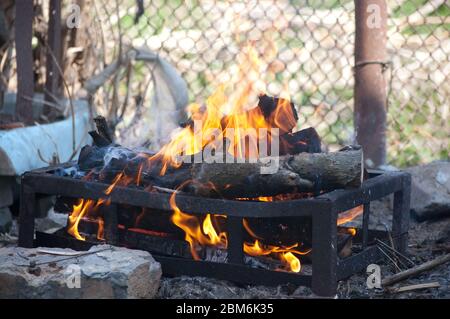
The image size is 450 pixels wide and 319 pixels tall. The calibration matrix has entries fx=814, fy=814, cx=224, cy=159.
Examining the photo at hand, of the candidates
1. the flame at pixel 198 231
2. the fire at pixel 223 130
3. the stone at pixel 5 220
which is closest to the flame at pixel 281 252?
the flame at pixel 198 231

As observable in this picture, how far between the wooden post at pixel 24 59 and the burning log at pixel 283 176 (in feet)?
7.02

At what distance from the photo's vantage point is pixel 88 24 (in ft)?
20.0

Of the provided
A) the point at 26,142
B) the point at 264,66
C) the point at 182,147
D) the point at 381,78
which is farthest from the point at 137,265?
the point at 264,66

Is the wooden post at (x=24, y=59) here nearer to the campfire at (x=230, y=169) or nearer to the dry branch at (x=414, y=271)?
the campfire at (x=230, y=169)

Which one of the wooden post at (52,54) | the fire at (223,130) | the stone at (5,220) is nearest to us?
the fire at (223,130)

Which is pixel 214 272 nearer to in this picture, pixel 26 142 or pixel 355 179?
pixel 355 179

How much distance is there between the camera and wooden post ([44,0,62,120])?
551 centimetres

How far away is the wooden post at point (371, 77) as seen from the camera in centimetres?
514

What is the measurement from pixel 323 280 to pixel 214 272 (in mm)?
512

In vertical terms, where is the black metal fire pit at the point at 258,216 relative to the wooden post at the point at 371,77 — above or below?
below

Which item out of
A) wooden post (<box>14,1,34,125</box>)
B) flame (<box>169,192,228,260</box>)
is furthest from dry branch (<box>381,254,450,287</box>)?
wooden post (<box>14,1,34,125</box>)

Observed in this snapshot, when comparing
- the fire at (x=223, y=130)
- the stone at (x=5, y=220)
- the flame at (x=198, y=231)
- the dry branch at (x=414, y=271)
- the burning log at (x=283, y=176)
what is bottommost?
the dry branch at (x=414, y=271)

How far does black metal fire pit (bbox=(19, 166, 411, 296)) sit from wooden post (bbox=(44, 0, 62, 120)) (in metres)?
1.63
